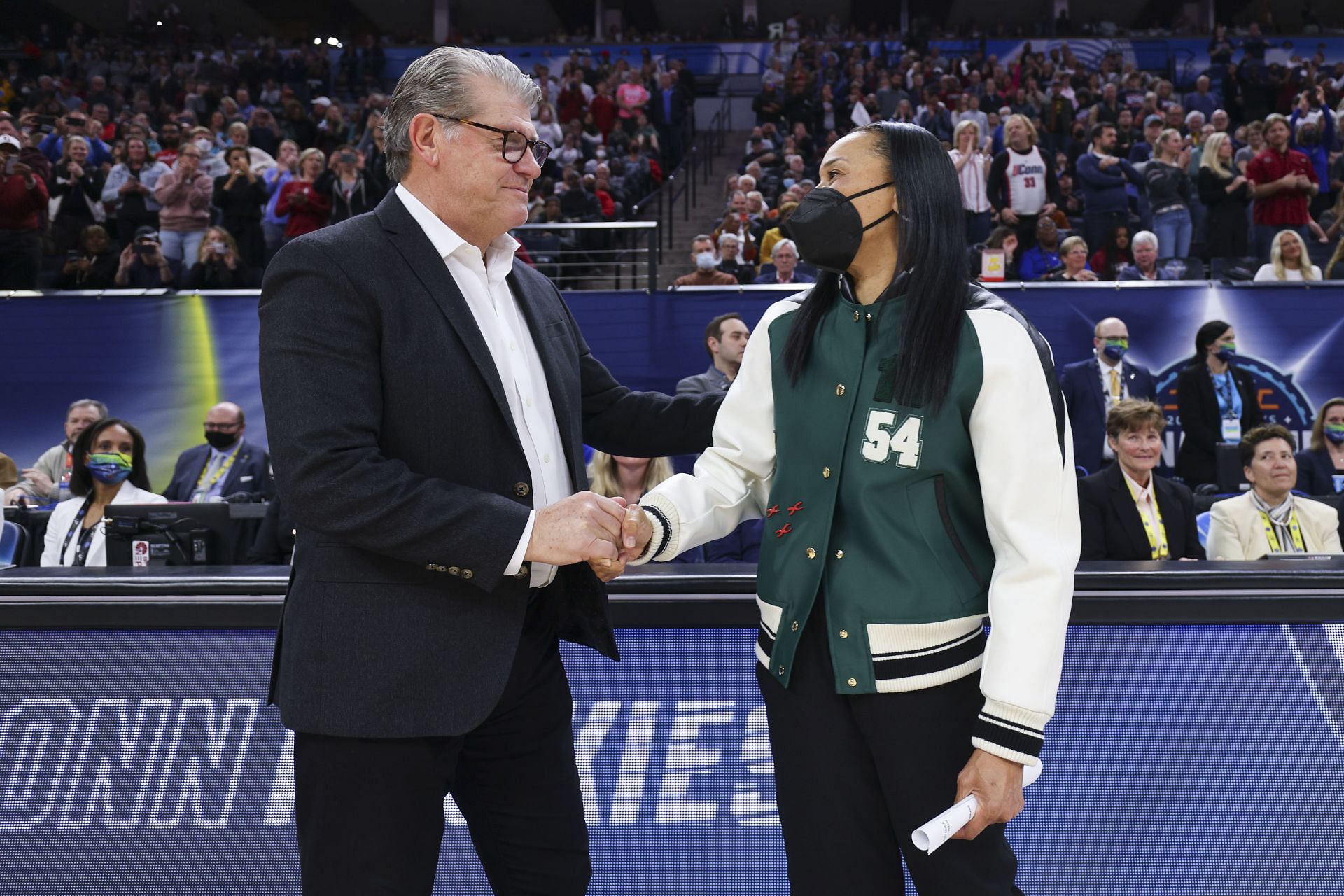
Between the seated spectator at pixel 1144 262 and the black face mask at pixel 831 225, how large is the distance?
822cm

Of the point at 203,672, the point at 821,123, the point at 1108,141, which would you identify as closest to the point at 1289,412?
the point at 1108,141

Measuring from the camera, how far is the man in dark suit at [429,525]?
1826 mm

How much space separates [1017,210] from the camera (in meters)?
10.6

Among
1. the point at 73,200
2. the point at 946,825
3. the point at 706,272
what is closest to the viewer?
the point at 946,825

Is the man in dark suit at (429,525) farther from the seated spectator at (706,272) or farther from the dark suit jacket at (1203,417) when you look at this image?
the seated spectator at (706,272)

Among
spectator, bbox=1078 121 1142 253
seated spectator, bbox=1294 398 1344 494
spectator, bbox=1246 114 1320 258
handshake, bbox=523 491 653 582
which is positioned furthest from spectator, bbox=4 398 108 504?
spectator, bbox=1246 114 1320 258

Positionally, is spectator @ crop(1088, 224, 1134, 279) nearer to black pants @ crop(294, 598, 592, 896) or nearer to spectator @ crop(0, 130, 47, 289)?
spectator @ crop(0, 130, 47, 289)

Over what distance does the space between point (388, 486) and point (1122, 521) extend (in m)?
4.00

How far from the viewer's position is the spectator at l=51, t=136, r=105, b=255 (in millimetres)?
11688

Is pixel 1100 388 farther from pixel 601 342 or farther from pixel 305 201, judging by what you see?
Result: pixel 305 201

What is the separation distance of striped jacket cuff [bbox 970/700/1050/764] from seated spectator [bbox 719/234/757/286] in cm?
817

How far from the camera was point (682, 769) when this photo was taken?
94.8 inches

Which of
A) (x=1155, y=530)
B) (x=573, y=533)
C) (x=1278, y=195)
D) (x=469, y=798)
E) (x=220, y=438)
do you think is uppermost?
(x=1278, y=195)

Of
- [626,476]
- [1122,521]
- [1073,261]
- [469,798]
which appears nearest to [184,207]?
[626,476]
